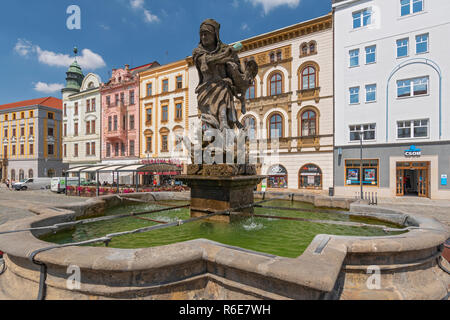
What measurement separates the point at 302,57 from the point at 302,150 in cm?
851

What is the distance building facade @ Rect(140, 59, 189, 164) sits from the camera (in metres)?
28.5

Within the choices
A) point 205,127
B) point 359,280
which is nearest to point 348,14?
point 205,127

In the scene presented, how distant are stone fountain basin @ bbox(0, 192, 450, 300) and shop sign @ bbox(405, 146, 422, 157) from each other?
18.6 m

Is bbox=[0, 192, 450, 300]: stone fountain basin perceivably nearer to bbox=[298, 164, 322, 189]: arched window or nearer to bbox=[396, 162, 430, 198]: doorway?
bbox=[298, 164, 322, 189]: arched window

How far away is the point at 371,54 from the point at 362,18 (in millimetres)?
3208

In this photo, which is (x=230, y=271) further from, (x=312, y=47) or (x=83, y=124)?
(x=83, y=124)

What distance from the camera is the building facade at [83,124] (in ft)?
115

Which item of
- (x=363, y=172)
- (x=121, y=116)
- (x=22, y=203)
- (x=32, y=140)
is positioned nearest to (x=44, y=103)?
(x=32, y=140)

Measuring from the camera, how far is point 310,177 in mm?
20859

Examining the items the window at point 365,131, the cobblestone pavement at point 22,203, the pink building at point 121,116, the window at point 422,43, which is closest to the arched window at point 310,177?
the window at point 365,131

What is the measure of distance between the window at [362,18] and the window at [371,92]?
5.23m
